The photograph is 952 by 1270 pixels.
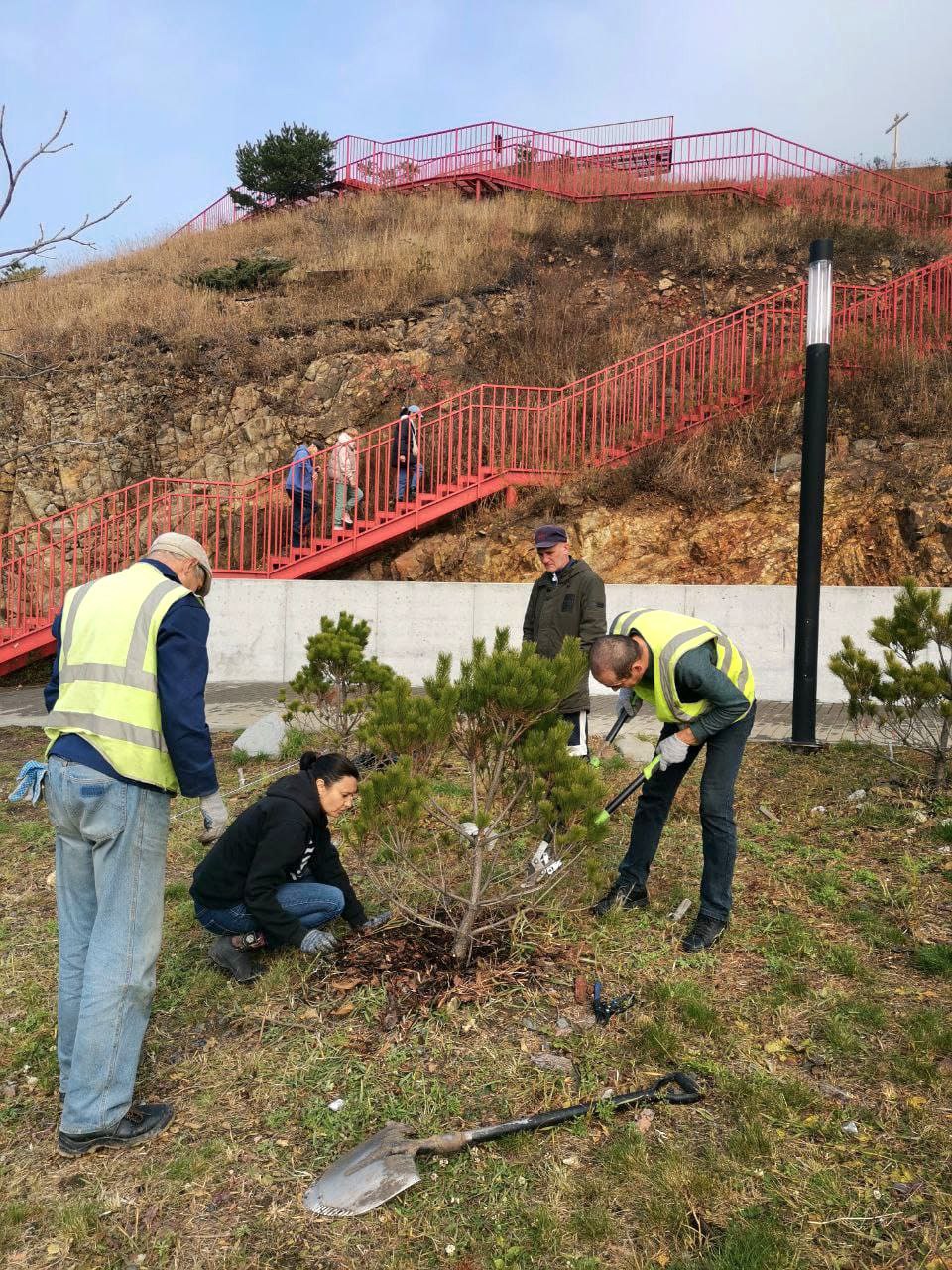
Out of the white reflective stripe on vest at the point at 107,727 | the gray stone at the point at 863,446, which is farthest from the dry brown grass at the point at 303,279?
the white reflective stripe on vest at the point at 107,727

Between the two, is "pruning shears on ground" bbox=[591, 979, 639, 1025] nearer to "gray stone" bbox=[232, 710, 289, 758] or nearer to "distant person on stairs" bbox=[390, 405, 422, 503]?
"gray stone" bbox=[232, 710, 289, 758]

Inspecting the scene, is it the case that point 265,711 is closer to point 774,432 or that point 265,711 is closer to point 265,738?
point 265,738

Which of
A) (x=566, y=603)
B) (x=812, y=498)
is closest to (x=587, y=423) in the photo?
(x=812, y=498)

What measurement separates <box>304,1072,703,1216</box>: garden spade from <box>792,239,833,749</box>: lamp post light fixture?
419cm

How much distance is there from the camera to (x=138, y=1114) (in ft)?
9.43

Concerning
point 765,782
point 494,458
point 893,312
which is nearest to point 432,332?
point 494,458

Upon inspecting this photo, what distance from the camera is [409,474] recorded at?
39.2ft

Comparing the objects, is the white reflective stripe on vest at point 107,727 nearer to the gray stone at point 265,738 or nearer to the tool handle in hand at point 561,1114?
the tool handle in hand at point 561,1114

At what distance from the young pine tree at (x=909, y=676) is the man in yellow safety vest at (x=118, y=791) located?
399cm

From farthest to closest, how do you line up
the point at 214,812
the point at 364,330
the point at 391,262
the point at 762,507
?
the point at 391,262 → the point at 364,330 → the point at 762,507 → the point at 214,812

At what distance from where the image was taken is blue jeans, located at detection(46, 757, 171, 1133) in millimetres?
2740

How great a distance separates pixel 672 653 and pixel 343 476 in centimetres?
886

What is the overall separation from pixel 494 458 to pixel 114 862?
10.00m

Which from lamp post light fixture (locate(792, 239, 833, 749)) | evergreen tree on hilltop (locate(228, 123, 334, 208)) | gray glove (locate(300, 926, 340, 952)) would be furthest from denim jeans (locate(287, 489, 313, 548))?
evergreen tree on hilltop (locate(228, 123, 334, 208))
